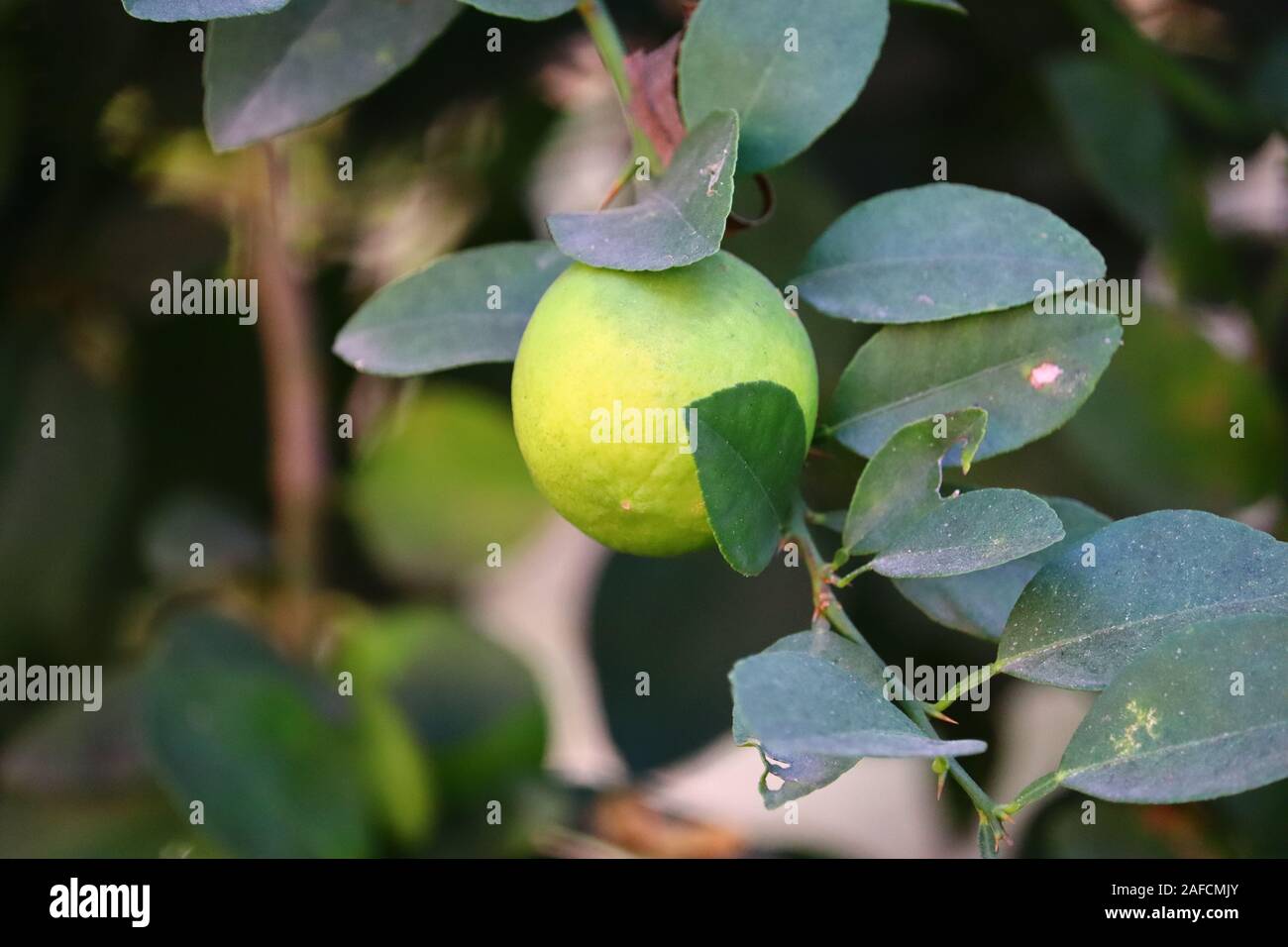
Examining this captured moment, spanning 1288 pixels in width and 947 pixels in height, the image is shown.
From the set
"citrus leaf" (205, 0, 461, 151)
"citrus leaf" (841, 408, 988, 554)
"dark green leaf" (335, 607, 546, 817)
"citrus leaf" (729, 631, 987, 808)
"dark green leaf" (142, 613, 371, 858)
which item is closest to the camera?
"citrus leaf" (729, 631, 987, 808)

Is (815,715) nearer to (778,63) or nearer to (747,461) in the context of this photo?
(747,461)

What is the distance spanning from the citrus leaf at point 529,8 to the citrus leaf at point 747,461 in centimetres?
20

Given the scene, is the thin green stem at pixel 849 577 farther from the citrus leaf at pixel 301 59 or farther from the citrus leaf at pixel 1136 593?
the citrus leaf at pixel 301 59

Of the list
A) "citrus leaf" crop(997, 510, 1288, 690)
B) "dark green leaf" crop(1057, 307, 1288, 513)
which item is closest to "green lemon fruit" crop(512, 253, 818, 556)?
"citrus leaf" crop(997, 510, 1288, 690)

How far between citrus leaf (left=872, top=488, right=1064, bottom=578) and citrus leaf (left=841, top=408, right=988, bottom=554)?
1cm

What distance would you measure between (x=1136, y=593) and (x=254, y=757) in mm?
641

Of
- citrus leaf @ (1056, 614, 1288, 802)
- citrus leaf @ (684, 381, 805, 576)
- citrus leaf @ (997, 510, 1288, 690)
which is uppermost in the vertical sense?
citrus leaf @ (684, 381, 805, 576)

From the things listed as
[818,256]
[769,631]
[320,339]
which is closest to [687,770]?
[769,631]

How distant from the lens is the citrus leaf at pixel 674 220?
424 millimetres

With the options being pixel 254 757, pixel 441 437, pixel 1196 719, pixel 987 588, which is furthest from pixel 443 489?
pixel 1196 719

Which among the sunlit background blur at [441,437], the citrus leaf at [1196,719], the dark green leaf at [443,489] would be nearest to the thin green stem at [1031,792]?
the citrus leaf at [1196,719]

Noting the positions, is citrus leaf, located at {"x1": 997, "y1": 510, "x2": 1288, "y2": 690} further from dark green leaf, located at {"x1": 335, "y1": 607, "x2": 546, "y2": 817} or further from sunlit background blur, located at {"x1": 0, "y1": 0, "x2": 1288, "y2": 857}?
dark green leaf, located at {"x1": 335, "y1": 607, "x2": 546, "y2": 817}

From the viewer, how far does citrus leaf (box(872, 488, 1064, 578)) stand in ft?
1.31

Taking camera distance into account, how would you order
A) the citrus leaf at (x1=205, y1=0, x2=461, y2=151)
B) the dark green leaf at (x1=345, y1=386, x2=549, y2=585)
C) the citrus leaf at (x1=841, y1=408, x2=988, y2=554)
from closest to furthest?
Result: 1. the citrus leaf at (x1=841, y1=408, x2=988, y2=554)
2. the citrus leaf at (x1=205, y1=0, x2=461, y2=151)
3. the dark green leaf at (x1=345, y1=386, x2=549, y2=585)
